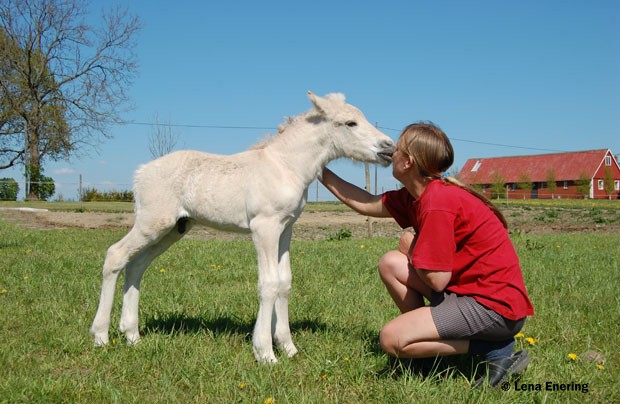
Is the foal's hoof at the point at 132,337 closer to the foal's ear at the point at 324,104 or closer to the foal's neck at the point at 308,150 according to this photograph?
the foal's neck at the point at 308,150

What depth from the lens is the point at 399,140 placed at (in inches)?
144

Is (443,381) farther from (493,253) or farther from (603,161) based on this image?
(603,161)

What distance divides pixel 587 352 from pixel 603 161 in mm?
71399

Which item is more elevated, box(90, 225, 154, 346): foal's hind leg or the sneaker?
box(90, 225, 154, 346): foal's hind leg

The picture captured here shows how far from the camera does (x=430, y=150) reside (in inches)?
138

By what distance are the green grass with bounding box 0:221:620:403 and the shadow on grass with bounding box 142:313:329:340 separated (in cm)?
2

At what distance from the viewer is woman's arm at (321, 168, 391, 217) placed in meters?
4.20

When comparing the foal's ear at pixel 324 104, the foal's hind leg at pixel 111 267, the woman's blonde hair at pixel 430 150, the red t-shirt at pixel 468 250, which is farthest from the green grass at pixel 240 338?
the foal's ear at pixel 324 104

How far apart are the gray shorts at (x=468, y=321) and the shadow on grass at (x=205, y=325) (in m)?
1.53

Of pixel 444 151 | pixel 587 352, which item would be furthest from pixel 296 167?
pixel 587 352

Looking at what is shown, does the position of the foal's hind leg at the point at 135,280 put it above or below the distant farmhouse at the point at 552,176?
below

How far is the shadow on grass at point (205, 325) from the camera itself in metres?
4.50

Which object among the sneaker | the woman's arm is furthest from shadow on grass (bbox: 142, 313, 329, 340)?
the sneaker

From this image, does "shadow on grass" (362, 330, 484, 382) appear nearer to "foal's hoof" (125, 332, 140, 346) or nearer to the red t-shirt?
the red t-shirt
